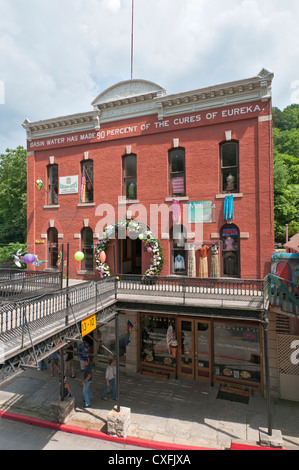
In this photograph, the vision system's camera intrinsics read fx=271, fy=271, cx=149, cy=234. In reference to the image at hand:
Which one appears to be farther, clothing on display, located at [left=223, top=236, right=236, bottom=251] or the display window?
the display window

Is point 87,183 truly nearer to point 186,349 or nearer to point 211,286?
point 211,286

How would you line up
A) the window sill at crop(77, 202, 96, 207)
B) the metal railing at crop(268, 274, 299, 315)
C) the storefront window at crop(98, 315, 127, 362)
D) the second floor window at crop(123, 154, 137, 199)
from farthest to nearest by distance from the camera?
1. the window sill at crop(77, 202, 96, 207)
2. the second floor window at crop(123, 154, 137, 199)
3. the storefront window at crop(98, 315, 127, 362)
4. the metal railing at crop(268, 274, 299, 315)

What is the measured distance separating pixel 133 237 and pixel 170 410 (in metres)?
7.85

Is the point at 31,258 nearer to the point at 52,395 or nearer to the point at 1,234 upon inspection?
the point at 52,395

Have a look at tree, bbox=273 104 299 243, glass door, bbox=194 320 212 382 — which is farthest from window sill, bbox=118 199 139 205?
tree, bbox=273 104 299 243

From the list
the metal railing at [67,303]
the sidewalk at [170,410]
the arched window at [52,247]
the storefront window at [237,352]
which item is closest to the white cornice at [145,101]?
the arched window at [52,247]

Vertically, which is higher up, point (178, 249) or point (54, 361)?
point (178, 249)

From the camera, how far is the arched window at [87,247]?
15914 mm

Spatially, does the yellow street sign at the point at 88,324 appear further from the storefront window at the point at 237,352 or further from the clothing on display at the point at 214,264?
the storefront window at the point at 237,352

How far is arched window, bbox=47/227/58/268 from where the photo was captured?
17.0 metres

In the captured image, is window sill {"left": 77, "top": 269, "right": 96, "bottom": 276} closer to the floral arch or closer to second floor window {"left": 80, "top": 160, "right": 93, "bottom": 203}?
the floral arch

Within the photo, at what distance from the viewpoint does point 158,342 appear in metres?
13.5

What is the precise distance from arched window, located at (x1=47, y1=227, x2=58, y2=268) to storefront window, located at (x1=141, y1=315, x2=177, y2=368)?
23.0 feet

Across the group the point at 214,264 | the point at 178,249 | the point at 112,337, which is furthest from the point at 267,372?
the point at 112,337
